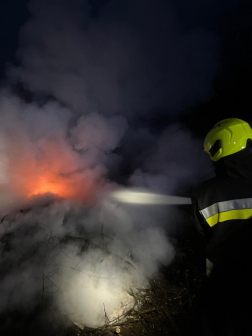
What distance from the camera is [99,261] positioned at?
3098 millimetres

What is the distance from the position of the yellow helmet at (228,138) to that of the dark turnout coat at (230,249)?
76 mm

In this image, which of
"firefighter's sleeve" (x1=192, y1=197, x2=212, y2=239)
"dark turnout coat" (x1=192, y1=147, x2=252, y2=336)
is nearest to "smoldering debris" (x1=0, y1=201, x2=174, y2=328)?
"dark turnout coat" (x1=192, y1=147, x2=252, y2=336)

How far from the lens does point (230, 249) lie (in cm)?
150

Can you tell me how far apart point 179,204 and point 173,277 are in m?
2.89

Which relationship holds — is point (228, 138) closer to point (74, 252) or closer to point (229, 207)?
point (229, 207)

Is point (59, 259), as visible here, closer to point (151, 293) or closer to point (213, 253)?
point (151, 293)

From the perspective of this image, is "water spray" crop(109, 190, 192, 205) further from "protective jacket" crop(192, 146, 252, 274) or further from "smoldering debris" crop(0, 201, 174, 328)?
"protective jacket" crop(192, 146, 252, 274)

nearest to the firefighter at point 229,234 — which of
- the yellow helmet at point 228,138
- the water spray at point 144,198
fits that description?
the yellow helmet at point 228,138

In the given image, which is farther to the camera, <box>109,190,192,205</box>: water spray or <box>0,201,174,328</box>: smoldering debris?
<box>109,190,192,205</box>: water spray

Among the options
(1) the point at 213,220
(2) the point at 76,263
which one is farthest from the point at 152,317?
(1) the point at 213,220

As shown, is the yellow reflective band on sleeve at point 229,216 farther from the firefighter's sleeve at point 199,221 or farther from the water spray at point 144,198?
the water spray at point 144,198

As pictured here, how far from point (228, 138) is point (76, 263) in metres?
3.17

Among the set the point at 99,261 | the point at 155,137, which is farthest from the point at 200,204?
the point at 155,137

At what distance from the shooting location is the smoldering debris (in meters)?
2.54
